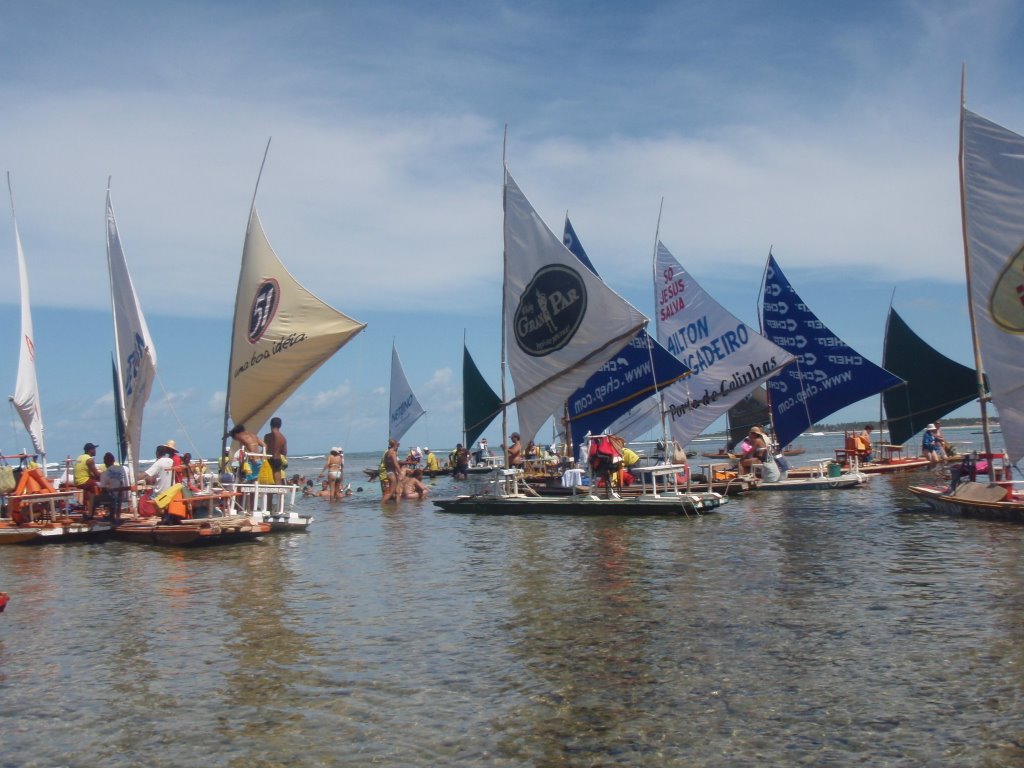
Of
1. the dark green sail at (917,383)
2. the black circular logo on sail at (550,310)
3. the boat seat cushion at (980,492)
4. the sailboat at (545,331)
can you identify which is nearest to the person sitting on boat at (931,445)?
the dark green sail at (917,383)

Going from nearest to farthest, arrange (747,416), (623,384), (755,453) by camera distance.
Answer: (623,384)
(755,453)
(747,416)

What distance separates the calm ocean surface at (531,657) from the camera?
288 inches

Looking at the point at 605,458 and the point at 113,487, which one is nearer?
the point at 113,487

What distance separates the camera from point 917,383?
139 feet

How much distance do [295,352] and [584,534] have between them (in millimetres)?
6776

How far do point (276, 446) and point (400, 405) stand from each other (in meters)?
37.5

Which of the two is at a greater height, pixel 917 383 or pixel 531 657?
pixel 917 383

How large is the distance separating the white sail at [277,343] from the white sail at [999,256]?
12.0 meters

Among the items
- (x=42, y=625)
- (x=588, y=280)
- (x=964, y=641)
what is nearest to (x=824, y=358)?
(x=588, y=280)

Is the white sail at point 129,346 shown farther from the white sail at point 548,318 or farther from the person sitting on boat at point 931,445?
the person sitting on boat at point 931,445

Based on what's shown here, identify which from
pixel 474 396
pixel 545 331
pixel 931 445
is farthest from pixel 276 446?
pixel 474 396

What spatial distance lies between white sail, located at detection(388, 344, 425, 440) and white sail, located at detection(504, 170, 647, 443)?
32.4m

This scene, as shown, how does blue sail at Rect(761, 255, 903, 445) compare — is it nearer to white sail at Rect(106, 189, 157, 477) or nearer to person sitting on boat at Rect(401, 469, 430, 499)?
person sitting on boat at Rect(401, 469, 430, 499)

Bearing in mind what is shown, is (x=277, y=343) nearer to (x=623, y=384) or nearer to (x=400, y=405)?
(x=623, y=384)
